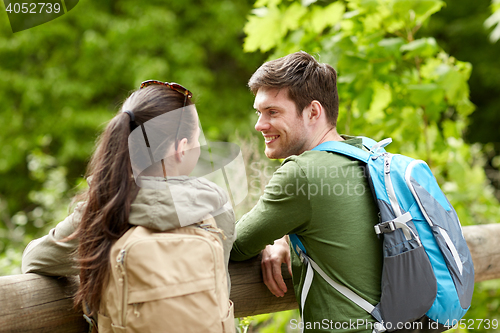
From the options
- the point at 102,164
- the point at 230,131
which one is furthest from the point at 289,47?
the point at 230,131

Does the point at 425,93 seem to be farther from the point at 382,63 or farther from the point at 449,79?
the point at 382,63

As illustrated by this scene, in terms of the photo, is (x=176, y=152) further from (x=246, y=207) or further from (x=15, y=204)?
(x=15, y=204)

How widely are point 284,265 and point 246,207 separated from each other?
1.05 meters

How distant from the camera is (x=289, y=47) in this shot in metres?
2.70

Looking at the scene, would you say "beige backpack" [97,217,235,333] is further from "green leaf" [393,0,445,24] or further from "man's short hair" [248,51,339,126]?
"green leaf" [393,0,445,24]

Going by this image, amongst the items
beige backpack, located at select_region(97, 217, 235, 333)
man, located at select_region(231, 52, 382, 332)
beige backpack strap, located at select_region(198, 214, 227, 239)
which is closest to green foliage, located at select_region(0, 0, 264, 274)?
man, located at select_region(231, 52, 382, 332)

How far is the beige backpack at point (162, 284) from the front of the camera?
1133mm

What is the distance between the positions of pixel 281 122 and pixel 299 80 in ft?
0.61

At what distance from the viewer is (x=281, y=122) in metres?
1.76

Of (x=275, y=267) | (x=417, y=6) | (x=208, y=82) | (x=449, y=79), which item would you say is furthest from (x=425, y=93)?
(x=208, y=82)

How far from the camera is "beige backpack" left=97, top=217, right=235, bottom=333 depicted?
113 cm

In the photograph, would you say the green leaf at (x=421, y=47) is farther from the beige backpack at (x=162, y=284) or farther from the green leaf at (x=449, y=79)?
the beige backpack at (x=162, y=284)

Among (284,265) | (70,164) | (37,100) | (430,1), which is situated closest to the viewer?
(284,265)

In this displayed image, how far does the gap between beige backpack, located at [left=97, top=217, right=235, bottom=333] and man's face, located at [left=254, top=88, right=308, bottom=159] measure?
2.32ft
